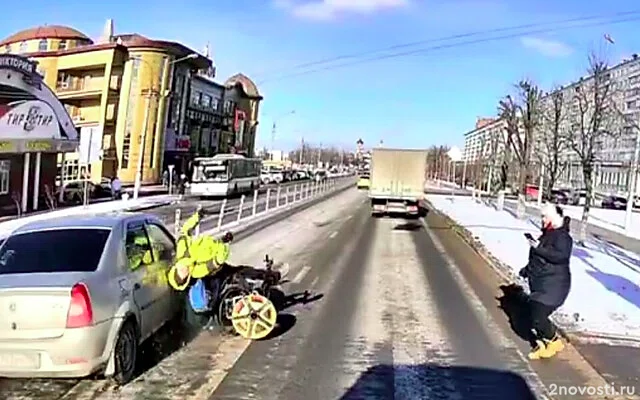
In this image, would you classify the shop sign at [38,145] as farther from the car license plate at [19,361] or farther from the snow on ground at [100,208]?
the car license plate at [19,361]

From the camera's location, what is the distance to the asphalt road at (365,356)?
676 centimetres

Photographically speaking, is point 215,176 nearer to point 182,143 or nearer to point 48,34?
point 182,143

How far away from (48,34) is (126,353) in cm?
7006

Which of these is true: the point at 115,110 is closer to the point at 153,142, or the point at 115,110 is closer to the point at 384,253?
the point at 153,142

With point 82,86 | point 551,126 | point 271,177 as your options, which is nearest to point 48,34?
point 82,86

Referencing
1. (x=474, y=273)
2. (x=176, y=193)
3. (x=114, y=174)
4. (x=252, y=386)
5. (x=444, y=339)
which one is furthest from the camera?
(x=114, y=174)

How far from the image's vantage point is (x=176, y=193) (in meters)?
54.3

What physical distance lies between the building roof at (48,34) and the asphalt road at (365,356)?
63133 mm

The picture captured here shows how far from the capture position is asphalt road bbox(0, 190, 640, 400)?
676 centimetres

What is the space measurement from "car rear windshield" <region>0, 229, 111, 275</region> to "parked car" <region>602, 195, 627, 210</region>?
218 feet

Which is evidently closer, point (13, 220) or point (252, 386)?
point (252, 386)

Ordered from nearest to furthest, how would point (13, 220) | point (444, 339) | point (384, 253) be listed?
point (444, 339)
point (384, 253)
point (13, 220)

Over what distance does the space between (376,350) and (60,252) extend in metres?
3.42

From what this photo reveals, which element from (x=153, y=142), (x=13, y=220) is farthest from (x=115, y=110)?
(x=13, y=220)
